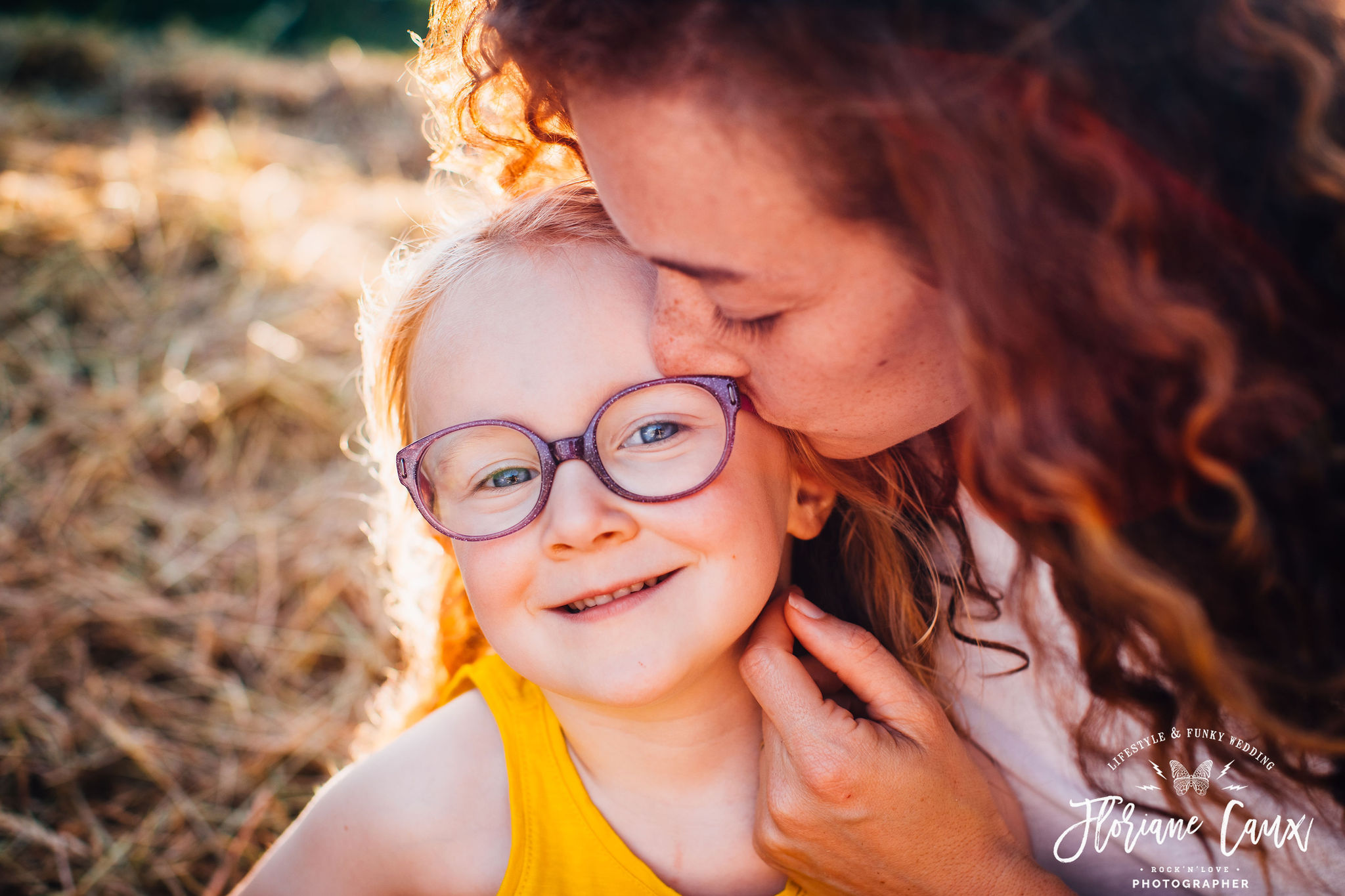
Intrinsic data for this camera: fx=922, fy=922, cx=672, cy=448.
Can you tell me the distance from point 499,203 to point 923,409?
115 cm

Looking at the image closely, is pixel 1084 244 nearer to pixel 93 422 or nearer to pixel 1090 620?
pixel 1090 620

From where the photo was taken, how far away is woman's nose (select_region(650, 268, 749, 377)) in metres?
1.58

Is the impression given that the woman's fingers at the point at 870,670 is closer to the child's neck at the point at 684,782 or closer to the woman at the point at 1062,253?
the child's neck at the point at 684,782

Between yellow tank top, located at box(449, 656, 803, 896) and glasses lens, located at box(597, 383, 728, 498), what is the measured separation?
2.61ft

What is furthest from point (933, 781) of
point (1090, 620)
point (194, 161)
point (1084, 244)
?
point (194, 161)

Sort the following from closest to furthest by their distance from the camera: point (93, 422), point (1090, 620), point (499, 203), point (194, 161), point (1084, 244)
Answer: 1. point (1084, 244)
2. point (1090, 620)
3. point (499, 203)
4. point (93, 422)
5. point (194, 161)

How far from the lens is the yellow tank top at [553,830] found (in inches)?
79.7

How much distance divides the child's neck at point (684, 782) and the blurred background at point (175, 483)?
1.26 metres

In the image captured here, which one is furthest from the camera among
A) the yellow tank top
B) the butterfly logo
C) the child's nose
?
the yellow tank top

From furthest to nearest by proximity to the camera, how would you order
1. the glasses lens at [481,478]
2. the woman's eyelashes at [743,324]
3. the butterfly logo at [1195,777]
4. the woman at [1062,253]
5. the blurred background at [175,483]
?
1. the blurred background at [175,483]
2. the butterfly logo at [1195,777]
3. the glasses lens at [481,478]
4. the woman's eyelashes at [743,324]
5. the woman at [1062,253]

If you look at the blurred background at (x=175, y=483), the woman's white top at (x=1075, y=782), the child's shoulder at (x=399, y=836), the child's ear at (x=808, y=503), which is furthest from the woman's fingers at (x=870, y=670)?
the blurred background at (x=175, y=483)

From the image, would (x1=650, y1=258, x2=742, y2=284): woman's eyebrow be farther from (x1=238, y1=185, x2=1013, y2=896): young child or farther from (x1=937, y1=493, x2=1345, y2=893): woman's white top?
(x1=937, y1=493, x2=1345, y2=893): woman's white top

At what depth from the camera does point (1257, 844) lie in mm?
1946
